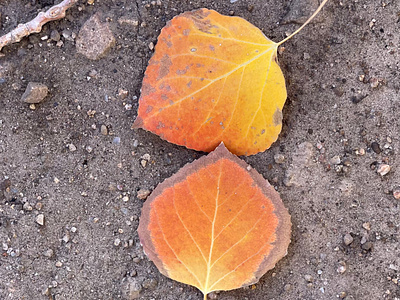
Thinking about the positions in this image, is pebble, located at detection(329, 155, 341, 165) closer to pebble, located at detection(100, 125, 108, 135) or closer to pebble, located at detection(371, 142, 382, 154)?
pebble, located at detection(371, 142, 382, 154)

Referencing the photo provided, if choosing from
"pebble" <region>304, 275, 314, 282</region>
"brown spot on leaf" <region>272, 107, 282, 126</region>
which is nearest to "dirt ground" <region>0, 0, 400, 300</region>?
"pebble" <region>304, 275, 314, 282</region>

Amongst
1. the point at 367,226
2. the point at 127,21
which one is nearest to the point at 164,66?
the point at 127,21

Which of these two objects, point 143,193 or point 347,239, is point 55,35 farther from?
point 347,239

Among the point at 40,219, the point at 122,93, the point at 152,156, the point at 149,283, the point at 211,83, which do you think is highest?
the point at 211,83

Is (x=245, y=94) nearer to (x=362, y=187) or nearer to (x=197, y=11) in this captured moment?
(x=197, y=11)

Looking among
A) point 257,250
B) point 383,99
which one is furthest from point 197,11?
point 257,250

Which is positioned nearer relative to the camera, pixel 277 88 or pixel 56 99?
pixel 277 88

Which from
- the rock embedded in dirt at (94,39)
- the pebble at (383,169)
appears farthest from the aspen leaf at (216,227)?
the rock embedded in dirt at (94,39)
